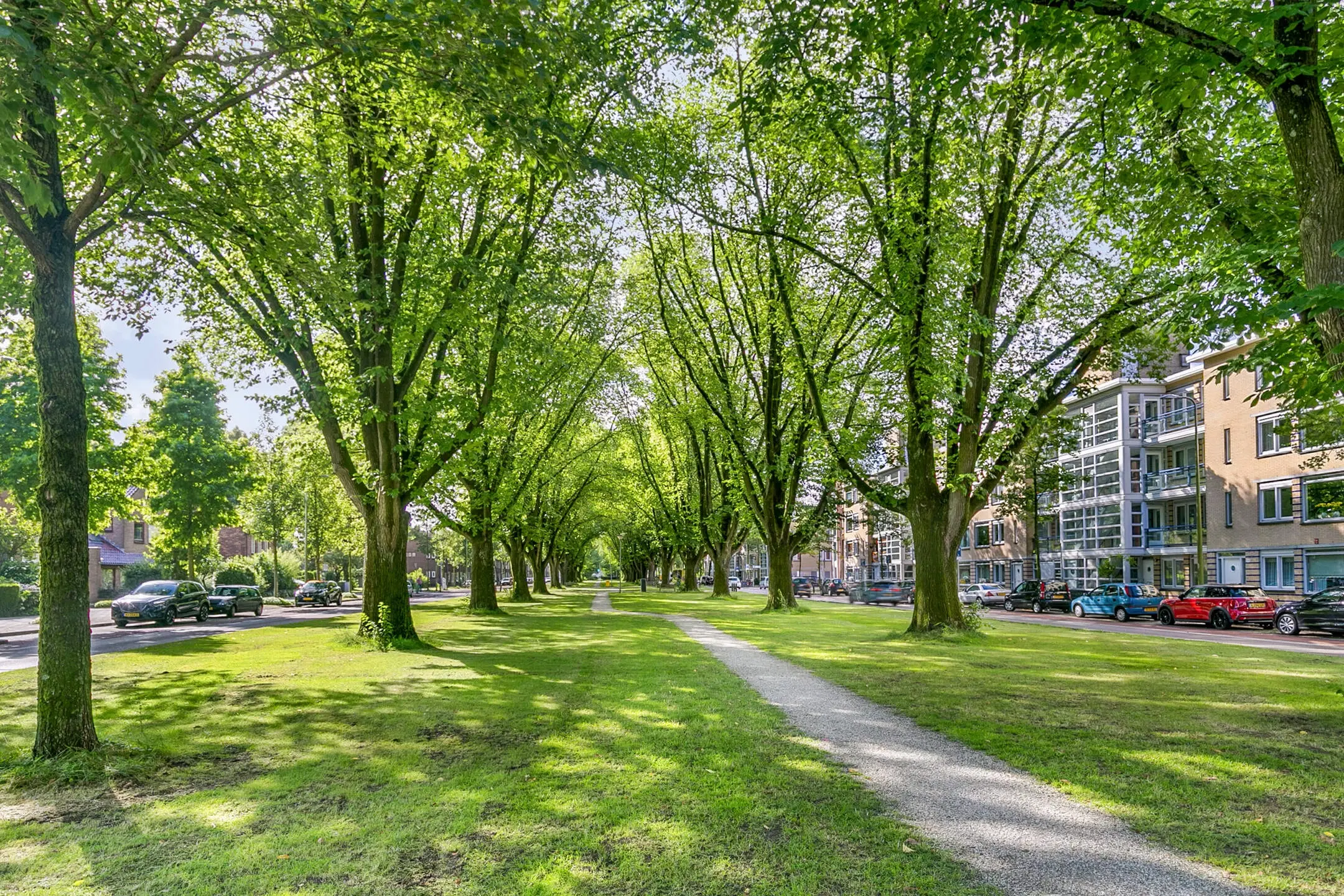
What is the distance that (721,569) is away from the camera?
44.0m

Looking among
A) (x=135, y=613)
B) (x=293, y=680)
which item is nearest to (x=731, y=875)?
(x=293, y=680)

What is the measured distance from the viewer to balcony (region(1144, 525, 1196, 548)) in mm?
44688

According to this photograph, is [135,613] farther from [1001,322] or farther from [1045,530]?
[1045,530]

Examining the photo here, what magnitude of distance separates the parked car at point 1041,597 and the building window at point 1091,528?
30.4 ft

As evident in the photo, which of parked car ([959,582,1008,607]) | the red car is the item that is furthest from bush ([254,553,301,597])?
the red car

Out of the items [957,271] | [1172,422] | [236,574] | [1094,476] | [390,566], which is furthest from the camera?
[1094,476]

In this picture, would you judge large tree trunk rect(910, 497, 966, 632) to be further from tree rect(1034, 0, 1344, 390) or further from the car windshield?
the car windshield

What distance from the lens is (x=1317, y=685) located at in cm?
1108

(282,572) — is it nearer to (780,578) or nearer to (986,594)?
(780,578)

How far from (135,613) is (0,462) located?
8.92 m

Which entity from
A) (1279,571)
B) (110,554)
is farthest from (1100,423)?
(110,554)

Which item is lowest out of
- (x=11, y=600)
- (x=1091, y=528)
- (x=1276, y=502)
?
(x=11, y=600)

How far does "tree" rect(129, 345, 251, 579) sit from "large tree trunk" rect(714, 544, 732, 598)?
83.5 ft

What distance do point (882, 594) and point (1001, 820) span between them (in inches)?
1881
